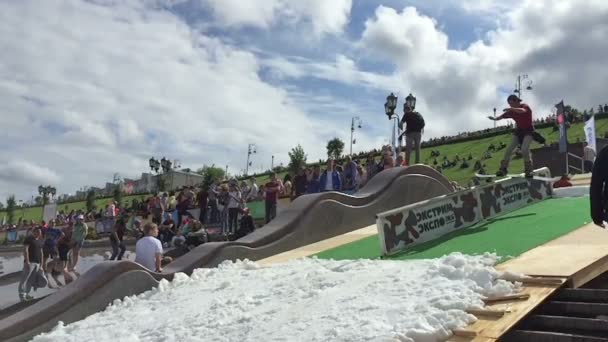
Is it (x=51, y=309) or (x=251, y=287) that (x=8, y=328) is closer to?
(x=51, y=309)

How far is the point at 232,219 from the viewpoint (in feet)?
50.7

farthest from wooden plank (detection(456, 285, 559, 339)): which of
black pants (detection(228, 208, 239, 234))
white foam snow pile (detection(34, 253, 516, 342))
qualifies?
black pants (detection(228, 208, 239, 234))

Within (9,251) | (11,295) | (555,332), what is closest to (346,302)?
(555,332)

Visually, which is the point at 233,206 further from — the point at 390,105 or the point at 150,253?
the point at 390,105

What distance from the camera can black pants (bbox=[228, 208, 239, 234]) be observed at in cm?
1540

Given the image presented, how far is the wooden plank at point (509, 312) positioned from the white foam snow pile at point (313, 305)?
5.1 inches

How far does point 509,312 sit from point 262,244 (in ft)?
22.6

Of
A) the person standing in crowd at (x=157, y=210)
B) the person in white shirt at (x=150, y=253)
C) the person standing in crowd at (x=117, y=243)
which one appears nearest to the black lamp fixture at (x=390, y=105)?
the person standing in crowd at (x=157, y=210)

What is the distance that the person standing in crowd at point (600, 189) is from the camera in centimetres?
491

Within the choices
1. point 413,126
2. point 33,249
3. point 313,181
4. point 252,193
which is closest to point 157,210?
point 252,193

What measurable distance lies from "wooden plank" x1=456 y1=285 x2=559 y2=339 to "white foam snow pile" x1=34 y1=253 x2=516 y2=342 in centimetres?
13

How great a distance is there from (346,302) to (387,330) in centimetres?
111

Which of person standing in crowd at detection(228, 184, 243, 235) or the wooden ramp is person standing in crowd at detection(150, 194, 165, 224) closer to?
person standing in crowd at detection(228, 184, 243, 235)

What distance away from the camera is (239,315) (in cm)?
698
